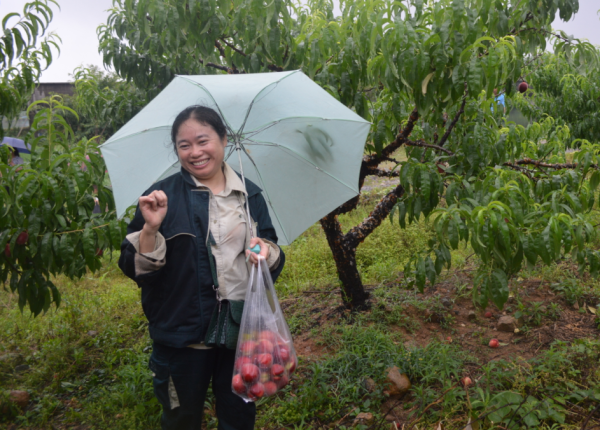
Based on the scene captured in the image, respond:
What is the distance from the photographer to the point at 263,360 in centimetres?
166

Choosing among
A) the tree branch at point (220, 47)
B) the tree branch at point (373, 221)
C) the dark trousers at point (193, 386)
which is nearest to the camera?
the dark trousers at point (193, 386)

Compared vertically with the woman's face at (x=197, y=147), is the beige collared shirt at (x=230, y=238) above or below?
below

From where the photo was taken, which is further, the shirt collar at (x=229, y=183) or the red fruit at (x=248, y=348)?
the shirt collar at (x=229, y=183)

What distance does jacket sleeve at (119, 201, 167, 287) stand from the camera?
→ 64.4 inches

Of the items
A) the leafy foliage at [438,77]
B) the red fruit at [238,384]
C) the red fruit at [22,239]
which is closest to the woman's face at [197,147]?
the red fruit at [238,384]

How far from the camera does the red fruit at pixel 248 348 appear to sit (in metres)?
1.65

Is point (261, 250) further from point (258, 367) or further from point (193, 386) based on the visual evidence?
point (193, 386)

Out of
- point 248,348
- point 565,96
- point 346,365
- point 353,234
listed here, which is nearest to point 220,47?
point 353,234

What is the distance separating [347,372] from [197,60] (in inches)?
85.4

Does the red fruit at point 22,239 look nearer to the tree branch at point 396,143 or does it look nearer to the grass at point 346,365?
the grass at point 346,365

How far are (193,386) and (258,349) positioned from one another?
14.1 inches

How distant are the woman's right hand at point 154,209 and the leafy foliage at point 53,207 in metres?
0.65

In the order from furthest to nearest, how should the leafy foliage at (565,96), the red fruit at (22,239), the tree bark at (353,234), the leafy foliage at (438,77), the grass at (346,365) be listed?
the leafy foliage at (565,96), the tree bark at (353,234), the grass at (346,365), the red fruit at (22,239), the leafy foliage at (438,77)

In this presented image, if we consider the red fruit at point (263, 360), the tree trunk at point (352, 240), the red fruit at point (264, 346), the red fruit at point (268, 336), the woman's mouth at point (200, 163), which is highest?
the woman's mouth at point (200, 163)
